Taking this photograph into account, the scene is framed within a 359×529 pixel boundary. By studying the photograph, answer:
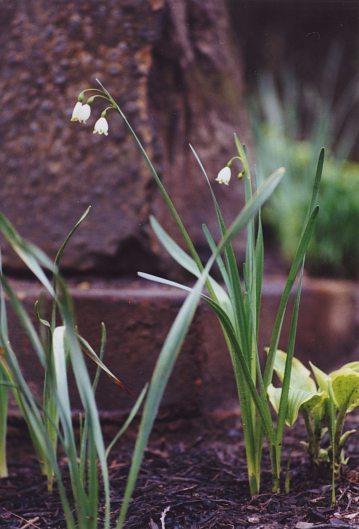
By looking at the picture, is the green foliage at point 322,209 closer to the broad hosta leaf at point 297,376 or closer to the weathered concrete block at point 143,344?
the weathered concrete block at point 143,344

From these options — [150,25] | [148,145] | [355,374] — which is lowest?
[355,374]

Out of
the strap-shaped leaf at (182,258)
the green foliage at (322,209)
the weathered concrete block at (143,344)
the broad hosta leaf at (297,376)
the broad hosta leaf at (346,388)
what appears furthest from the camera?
the green foliage at (322,209)

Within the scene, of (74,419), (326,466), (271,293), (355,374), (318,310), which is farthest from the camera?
(318,310)

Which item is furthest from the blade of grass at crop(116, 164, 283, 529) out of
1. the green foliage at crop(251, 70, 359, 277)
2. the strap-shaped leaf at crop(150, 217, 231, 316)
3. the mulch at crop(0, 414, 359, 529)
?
the green foliage at crop(251, 70, 359, 277)

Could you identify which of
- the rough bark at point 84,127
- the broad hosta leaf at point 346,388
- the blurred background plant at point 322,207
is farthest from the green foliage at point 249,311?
the blurred background plant at point 322,207

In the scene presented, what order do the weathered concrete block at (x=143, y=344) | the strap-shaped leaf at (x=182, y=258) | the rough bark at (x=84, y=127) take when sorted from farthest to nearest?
the rough bark at (x=84, y=127), the weathered concrete block at (x=143, y=344), the strap-shaped leaf at (x=182, y=258)

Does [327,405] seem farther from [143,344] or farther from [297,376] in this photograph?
[143,344]

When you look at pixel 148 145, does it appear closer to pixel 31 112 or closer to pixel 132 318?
pixel 31 112

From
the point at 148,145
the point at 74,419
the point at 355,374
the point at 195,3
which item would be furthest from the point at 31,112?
the point at 355,374
